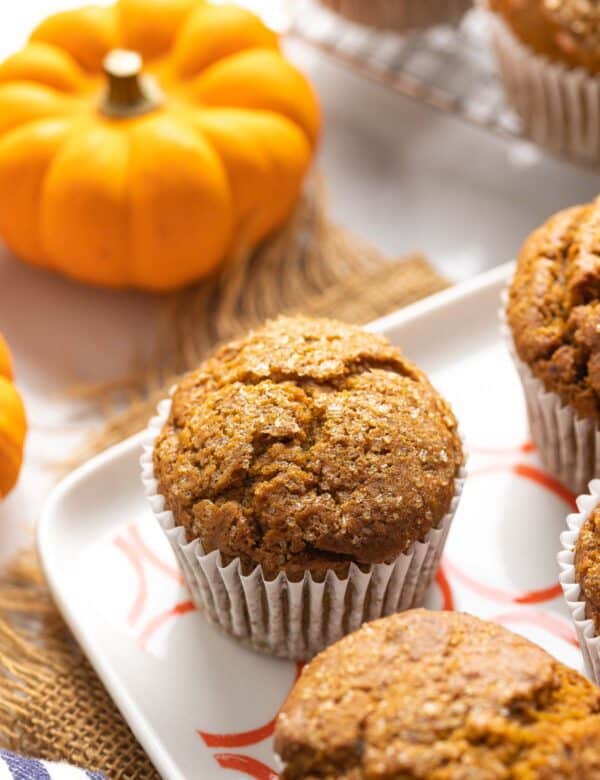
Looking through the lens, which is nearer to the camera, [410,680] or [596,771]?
[596,771]

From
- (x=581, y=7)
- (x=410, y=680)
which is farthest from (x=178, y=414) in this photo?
(x=581, y=7)

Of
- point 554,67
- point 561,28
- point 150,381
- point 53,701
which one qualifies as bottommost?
point 53,701

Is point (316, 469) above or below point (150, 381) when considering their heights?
above

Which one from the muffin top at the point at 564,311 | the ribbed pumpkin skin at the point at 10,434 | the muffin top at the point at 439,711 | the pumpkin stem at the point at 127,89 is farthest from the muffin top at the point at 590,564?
the pumpkin stem at the point at 127,89

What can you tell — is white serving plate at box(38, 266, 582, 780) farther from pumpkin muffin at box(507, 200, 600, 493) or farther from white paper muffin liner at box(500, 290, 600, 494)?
pumpkin muffin at box(507, 200, 600, 493)

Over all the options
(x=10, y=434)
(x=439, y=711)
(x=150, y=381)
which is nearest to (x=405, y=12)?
(x=150, y=381)

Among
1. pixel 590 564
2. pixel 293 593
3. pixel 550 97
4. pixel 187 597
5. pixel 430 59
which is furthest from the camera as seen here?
pixel 430 59

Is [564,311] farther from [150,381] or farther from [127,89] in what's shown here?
[127,89]

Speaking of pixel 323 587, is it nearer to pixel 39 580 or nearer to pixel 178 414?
pixel 178 414

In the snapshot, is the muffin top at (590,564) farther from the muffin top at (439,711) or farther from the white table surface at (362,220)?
the white table surface at (362,220)
